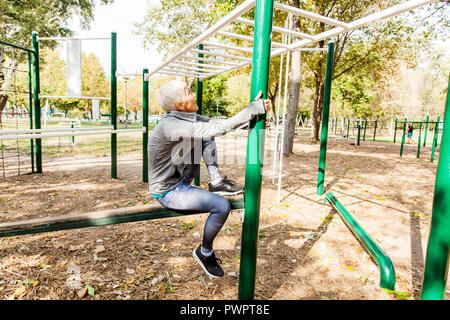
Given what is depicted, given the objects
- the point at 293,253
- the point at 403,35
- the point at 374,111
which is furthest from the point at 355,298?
the point at 374,111

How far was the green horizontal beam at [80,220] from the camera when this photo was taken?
5.67 ft

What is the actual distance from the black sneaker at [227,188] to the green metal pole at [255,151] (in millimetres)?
665

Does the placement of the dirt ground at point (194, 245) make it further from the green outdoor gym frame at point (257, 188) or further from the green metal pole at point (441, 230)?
the green metal pole at point (441, 230)

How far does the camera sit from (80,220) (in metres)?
1.83

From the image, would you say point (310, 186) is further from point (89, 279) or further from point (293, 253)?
point (89, 279)

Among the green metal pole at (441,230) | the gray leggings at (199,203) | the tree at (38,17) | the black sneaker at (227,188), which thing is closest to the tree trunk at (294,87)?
the black sneaker at (227,188)

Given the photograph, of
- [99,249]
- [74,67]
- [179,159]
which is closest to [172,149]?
[179,159]

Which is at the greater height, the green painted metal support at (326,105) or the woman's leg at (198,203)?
the green painted metal support at (326,105)

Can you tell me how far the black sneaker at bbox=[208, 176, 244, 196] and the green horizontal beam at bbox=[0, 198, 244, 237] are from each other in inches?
25.0

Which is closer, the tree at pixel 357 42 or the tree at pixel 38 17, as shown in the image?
the tree at pixel 357 42

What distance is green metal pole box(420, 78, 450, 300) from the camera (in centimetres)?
154

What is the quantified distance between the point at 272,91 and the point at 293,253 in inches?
948

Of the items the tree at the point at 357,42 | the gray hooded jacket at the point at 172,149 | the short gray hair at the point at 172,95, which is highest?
the tree at the point at 357,42

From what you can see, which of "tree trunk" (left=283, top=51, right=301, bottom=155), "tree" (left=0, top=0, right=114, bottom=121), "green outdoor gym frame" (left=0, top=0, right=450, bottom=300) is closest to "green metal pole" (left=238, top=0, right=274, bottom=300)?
"green outdoor gym frame" (left=0, top=0, right=450, bottom=300)
